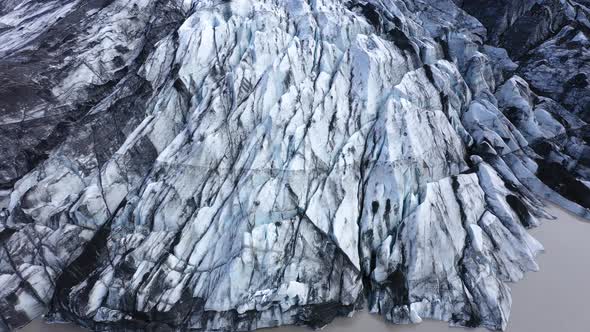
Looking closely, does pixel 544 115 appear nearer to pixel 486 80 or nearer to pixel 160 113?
pixel 486 80

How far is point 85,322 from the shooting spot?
11031 mm

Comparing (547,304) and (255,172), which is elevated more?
(255,172)

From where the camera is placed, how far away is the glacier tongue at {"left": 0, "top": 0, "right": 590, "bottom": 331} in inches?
450

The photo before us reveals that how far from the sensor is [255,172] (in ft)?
41.0

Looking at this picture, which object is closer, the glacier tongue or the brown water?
the brown water

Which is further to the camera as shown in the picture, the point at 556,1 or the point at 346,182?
the point at 556,1

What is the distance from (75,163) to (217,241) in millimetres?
5665

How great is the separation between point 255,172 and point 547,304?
31.2 ft

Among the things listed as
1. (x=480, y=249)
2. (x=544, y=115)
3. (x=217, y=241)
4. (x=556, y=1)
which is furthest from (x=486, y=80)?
(x=217, y=241)

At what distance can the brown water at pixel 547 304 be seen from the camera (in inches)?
434

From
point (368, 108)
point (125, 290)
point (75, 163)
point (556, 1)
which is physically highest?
point (556, 1)

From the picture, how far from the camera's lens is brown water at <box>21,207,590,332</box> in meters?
11.0

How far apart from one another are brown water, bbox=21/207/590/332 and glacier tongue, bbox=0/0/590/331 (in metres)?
0.33

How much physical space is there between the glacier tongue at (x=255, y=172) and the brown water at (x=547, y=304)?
33 centimetres
